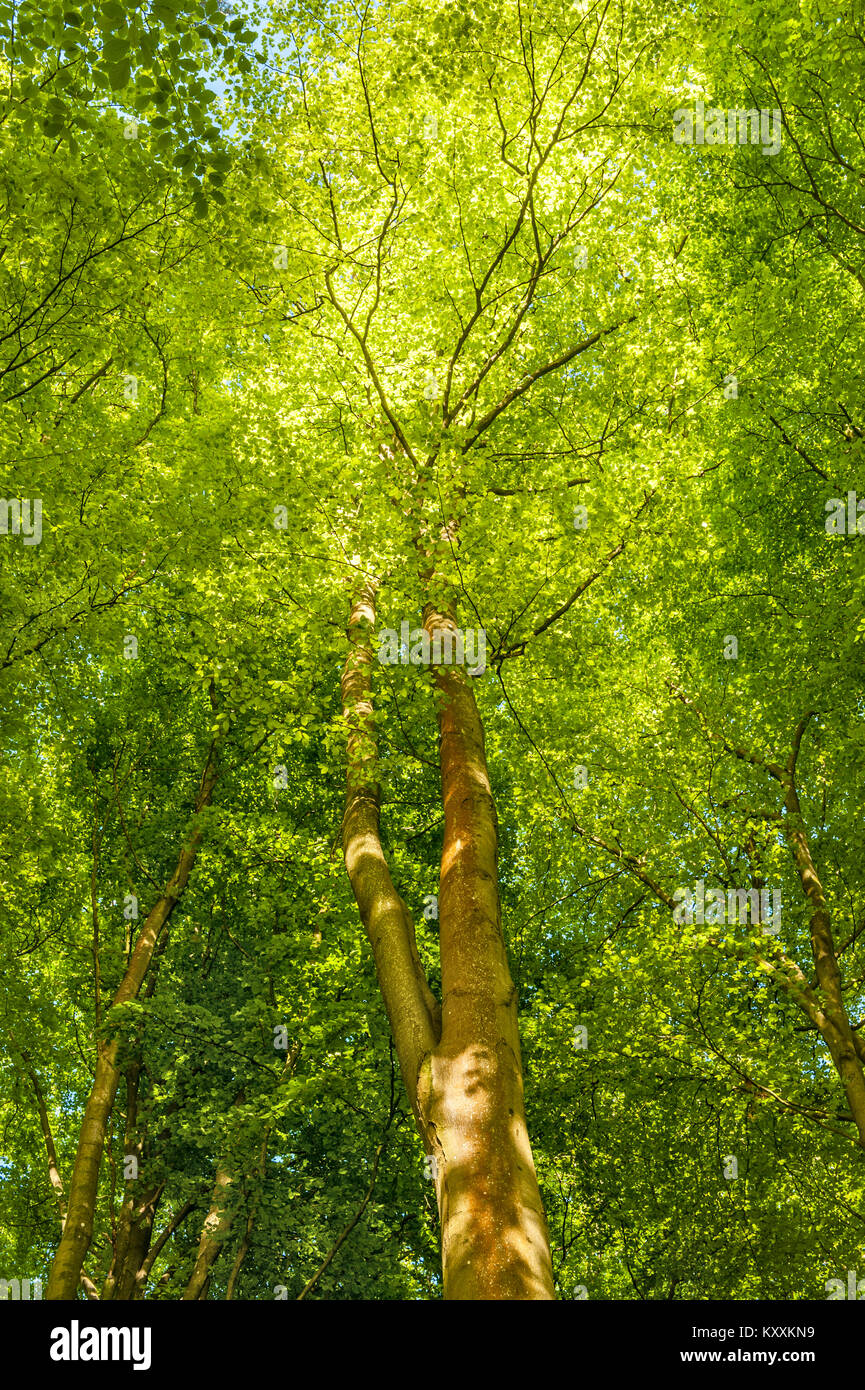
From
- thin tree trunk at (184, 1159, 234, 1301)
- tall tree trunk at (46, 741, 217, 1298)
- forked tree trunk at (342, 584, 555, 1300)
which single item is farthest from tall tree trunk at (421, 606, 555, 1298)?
tall tree trunk at (46, 741, 217, 1298)

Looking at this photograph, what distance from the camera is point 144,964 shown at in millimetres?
12078

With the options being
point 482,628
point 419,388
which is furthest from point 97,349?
point 482,628

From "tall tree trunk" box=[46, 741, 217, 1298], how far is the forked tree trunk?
18.9ft

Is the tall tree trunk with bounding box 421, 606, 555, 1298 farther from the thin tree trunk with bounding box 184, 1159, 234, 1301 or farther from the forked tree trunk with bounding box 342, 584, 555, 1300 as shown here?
the thin tree trunk with bounding box 184, 1159, 234, 1301

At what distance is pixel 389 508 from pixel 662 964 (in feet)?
19.6

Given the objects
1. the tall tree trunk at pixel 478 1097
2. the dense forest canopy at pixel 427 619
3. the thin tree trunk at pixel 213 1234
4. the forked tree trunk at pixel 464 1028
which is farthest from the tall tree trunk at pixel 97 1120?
the tall tree trunk at pixel 478 1097

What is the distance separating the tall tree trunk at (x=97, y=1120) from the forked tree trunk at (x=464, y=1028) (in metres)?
5.75

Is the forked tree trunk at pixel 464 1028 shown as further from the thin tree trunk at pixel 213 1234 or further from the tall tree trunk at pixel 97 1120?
the tall tree trunk at pixel 97 1120

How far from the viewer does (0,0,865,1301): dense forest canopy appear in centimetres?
797

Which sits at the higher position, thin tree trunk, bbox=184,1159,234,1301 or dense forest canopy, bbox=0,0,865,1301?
dense forest canopy, bbox=0,0,865,1301

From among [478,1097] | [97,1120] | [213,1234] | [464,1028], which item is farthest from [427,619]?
[97,1120]

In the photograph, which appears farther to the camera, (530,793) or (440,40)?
(530,793)

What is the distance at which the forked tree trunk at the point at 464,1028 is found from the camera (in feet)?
13.4
